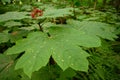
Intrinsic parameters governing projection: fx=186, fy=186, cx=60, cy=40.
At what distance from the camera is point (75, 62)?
0.95 metres

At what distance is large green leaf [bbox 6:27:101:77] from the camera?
948 millimetres

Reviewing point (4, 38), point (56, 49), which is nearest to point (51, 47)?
Answer: point (56, 49)

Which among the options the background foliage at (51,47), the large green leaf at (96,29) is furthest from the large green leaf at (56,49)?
the large green leaf at (96,29)

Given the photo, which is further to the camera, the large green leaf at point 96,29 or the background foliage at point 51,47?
the large green leaf at point 96,29

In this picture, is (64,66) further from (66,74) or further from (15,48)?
(66,74)

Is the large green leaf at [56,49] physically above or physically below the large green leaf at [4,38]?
above

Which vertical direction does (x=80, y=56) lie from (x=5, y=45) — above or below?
above

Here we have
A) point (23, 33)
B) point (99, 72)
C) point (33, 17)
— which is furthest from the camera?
point (99, 72)

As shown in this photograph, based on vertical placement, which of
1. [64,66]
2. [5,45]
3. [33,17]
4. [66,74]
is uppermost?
[33,17]

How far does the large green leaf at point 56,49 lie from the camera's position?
0.95m

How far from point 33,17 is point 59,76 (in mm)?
529

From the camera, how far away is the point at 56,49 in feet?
3.31

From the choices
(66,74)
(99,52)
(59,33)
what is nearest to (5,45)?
(99,52)

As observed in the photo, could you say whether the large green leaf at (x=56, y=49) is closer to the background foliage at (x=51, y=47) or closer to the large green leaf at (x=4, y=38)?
the background foliage at (x=51, y=47)
